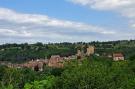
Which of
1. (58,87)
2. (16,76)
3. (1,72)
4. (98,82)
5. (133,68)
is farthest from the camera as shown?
(1,72)

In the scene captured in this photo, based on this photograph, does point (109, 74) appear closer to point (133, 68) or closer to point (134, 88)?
point (134, 88)

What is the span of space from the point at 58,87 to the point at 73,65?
3.02 metres

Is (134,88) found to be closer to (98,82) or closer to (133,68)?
(98,82)

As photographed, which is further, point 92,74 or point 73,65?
point 73,65

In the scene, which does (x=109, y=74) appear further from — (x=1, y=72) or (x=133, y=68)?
(x=1, y=72)

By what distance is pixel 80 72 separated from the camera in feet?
157

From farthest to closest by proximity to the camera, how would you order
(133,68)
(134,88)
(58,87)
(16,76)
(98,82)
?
(16,76) → (133,68) → (134,88) → (58,87) → (98,82)

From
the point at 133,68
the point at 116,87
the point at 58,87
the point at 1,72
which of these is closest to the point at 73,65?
the point at 58,87

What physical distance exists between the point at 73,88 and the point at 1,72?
Result: 55.0 metres

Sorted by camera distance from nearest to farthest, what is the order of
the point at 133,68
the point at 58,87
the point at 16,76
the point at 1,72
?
the point at 58,87 < the point at 133,68 < the point at 16,76 < the point at 1,72

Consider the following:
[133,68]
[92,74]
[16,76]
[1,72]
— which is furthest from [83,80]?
[1,72]

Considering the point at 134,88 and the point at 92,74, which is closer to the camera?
the point at 92,74

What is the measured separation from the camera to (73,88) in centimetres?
4725

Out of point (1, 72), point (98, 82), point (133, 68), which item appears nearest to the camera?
point (98, 82)
